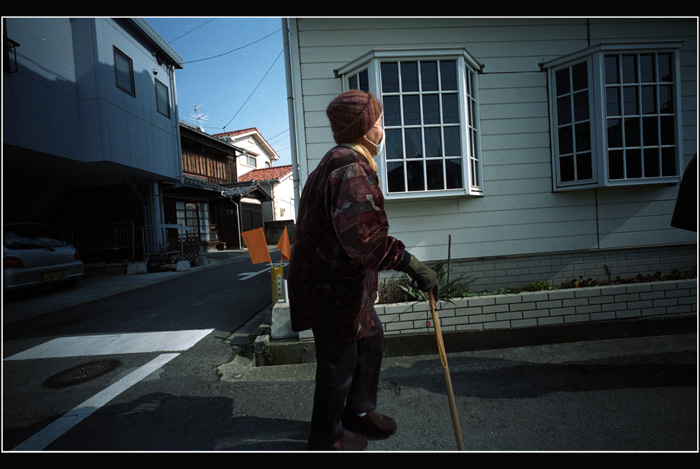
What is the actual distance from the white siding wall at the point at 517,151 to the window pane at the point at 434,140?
559mm

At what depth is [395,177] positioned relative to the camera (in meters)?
4.03

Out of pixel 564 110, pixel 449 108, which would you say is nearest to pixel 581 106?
pixel 564 110

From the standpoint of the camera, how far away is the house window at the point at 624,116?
13.5 feet

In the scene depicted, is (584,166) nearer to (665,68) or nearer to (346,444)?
(665,68)

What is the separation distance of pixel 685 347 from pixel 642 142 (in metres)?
2.46

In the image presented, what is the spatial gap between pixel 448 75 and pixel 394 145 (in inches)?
40.4

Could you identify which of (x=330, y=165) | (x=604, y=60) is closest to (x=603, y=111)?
(x=604, y=60)

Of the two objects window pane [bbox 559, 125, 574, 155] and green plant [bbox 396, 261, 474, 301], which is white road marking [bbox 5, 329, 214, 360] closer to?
green plant [bbox 396, 261, 474, 301]

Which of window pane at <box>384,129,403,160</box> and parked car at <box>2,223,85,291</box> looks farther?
parked car at <box>2,223,85,291</box>

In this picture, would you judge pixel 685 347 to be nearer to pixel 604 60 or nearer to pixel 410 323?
pixel 410 323

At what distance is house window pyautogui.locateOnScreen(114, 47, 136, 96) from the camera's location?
911 cm

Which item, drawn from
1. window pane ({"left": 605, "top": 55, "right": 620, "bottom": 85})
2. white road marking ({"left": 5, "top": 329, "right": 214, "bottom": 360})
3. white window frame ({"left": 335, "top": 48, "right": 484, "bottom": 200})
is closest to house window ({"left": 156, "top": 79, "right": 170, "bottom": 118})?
white road marking ({"left": 5, "top": 329, "right": 214, "bottom": 360})

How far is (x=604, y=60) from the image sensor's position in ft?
13.5

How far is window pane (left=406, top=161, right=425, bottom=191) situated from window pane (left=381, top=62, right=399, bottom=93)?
2.89 feet
